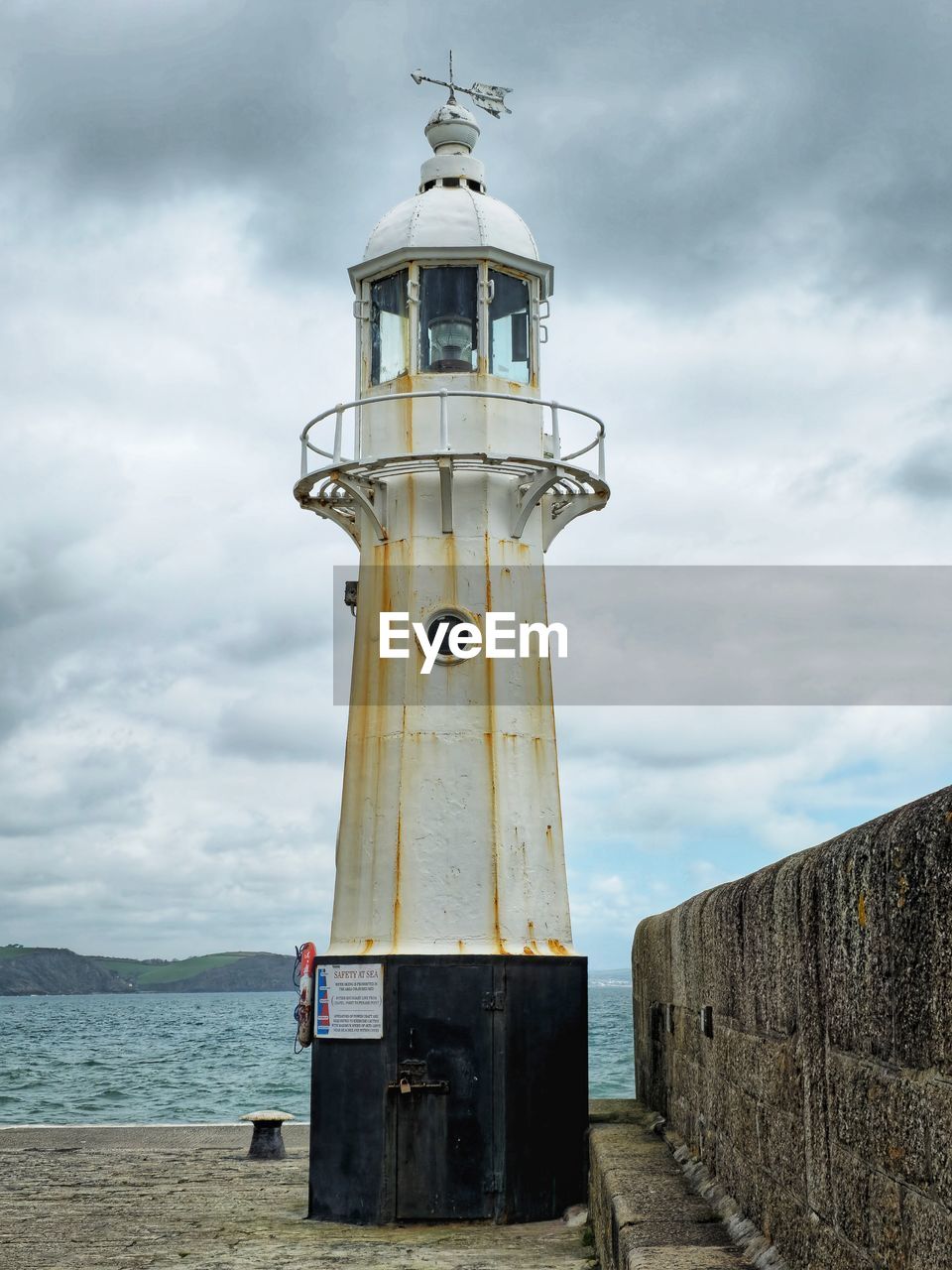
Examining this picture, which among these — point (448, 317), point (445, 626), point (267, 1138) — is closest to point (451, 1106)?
point (445, 626)

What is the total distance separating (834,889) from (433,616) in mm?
8273

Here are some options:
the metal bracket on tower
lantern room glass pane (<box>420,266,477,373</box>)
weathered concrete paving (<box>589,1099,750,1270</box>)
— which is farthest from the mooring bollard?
lantern room glass pane (<box>420,266,477,373</box>)

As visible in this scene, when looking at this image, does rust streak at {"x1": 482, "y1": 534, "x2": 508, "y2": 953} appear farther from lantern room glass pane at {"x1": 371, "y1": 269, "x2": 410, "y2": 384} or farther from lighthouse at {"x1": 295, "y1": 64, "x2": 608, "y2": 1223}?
lantern room glass pane at {"x1": 371, "y1": 269, "x2": 410, "y2": 384}

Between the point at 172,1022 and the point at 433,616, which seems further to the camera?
the point at 172,1022

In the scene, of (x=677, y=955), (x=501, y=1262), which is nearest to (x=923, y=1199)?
(x=677, y=955)

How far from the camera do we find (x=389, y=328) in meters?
14.0

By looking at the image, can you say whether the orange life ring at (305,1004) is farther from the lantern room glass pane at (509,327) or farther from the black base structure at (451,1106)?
the lantern room glass pane at (509,327)

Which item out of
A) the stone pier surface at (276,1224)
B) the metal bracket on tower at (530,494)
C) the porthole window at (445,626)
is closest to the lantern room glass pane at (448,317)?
the metal bracket on tower at (530,494)

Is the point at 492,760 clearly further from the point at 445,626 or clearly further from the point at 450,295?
the point at 450,295

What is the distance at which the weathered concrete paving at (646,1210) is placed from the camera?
6.47 m

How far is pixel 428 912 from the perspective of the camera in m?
12.3

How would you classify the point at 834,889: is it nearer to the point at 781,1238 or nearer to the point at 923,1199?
the point at 923,1199

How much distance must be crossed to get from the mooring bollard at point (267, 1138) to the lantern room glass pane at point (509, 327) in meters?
7.51

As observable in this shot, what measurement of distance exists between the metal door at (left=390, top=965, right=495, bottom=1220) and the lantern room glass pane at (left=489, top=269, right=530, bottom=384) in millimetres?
5545
